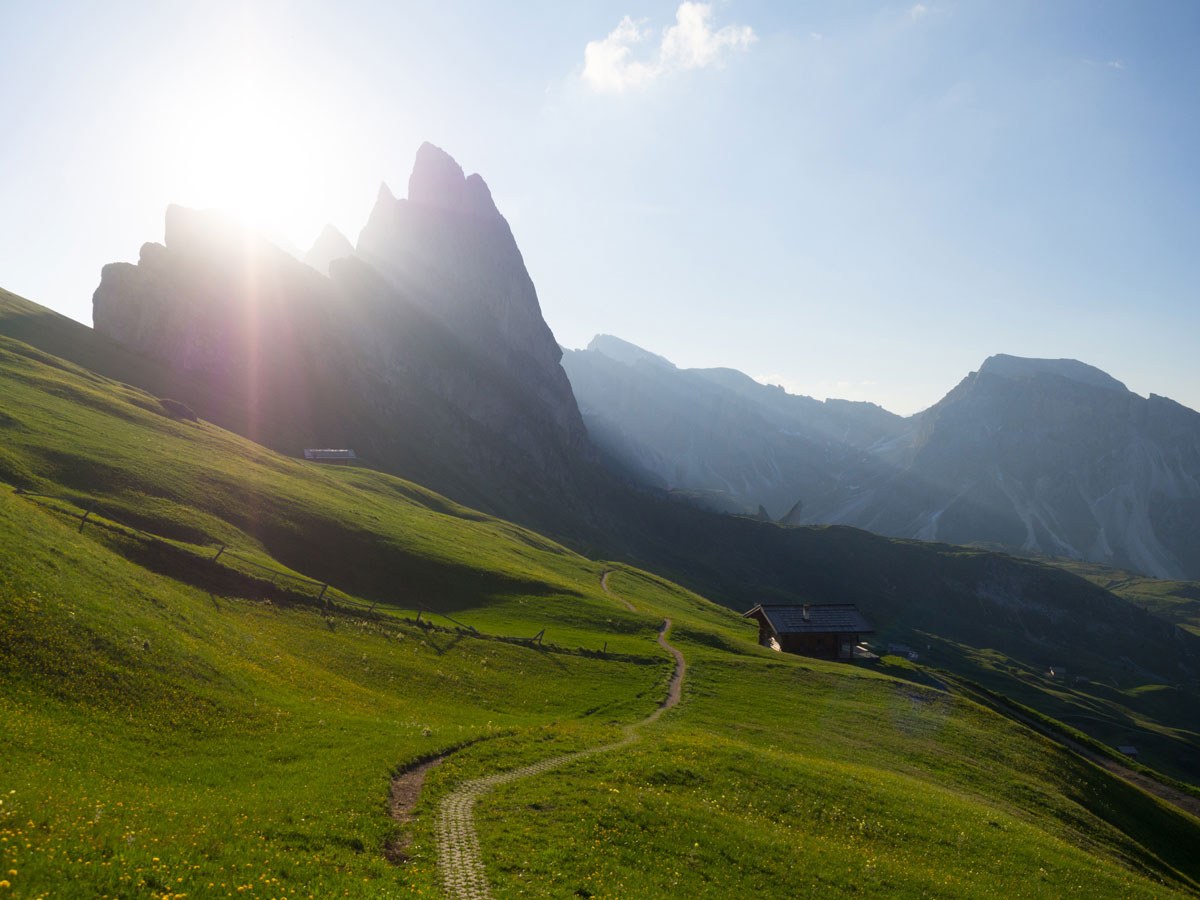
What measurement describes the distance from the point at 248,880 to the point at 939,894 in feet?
75.5

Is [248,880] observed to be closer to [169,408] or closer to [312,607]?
[312,607]

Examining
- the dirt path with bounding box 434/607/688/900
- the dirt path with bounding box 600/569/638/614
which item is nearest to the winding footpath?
the dirt path with bounding box 434/607/688/900

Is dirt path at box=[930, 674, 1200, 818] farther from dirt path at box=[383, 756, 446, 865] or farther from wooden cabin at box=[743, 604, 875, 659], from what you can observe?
dirt path at box=[383, 756, 446, 865]

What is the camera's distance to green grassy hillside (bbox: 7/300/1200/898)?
678 inches

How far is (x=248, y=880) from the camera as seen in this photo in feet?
46.4

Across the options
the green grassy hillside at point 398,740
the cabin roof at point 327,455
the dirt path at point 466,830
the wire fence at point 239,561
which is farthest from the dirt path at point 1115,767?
the cabin roof at point 327,455

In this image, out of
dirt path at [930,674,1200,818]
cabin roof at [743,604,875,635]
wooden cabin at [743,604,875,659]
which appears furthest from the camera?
wooden cabin at [743,604,875,659]

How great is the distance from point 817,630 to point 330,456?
351 feet

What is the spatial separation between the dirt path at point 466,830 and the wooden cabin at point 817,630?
52.1 metres

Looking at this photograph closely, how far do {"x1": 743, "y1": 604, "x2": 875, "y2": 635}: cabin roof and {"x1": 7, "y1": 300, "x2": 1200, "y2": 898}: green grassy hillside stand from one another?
35.4ft

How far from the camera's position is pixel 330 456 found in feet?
446

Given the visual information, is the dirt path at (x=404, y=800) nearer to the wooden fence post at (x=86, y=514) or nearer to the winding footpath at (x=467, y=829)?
the winding footpath at (x=467, y=829)

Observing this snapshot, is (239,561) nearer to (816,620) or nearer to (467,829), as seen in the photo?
(467,829)

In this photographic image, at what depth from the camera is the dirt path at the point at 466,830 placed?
1692 centimetres
